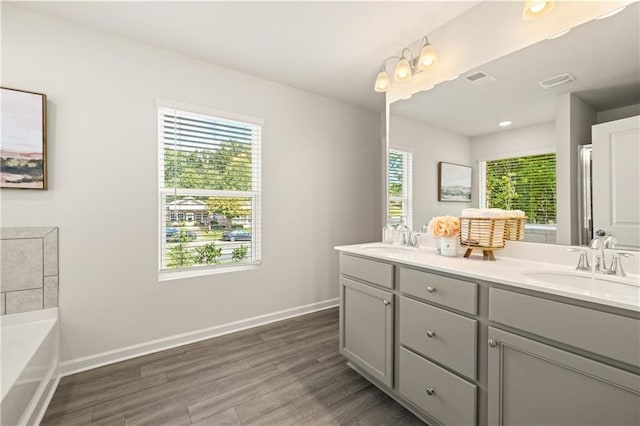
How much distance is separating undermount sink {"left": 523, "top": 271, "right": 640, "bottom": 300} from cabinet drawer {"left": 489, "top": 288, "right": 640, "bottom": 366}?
0.43ft

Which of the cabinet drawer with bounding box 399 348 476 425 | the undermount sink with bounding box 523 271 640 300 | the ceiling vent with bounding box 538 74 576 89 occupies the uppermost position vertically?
the ceiling vent with bounding box 538 74 576 89

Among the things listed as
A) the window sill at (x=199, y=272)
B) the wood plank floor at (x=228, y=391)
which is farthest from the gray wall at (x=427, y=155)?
the window sill at (x=199, y=272)

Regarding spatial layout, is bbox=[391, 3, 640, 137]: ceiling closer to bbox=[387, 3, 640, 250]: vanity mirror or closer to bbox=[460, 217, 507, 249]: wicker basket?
bbox=[387, 3, 640, 250]: vanity mirror

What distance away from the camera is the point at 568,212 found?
1.49 metres

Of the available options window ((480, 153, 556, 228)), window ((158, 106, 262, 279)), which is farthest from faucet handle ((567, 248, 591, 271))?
window ((158, 106, 262, 279))

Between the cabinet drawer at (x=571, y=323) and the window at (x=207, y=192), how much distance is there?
2268mm

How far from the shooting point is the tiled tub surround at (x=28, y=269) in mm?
1851

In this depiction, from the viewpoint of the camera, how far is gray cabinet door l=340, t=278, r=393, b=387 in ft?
5.67

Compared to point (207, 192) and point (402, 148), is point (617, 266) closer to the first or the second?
point (402, 148)

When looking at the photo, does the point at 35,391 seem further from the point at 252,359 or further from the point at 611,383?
the point at 611,383

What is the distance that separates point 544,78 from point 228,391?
8.88 feet

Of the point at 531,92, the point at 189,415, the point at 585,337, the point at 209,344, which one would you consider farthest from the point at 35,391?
the point at 531,92

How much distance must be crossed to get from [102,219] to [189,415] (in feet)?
5.05

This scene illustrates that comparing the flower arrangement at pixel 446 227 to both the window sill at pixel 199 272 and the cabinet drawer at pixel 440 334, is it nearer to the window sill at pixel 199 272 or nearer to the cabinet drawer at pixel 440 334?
the cabinet drawer at pixel 440 334
